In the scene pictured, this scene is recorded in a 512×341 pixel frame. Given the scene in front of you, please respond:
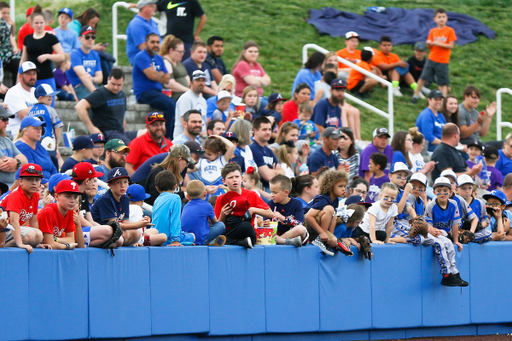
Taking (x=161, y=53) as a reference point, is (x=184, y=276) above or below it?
below

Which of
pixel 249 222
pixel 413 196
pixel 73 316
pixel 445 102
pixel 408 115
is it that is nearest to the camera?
pixel 73 316

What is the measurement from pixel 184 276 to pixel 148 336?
72cm

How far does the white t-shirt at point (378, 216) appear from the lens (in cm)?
1046

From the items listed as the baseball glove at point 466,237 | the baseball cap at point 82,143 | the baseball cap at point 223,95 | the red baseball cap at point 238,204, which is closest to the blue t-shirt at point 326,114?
the baseball cap at point 223,95

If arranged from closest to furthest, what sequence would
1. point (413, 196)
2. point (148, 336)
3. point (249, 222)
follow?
1. point (148, 336)
2. point (249, 222)
3. point (413, 196)

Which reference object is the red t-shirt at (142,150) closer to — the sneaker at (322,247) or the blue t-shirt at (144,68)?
the sneaker at (322,247)

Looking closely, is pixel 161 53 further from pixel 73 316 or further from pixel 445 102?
pixel 73 316

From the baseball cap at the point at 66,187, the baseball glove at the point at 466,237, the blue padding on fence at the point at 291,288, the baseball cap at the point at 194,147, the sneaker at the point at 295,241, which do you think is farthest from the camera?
the baseball glove at the point at 466,237

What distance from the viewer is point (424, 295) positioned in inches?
426

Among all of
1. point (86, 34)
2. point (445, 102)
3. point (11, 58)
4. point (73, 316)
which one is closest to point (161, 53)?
point (86, 34)

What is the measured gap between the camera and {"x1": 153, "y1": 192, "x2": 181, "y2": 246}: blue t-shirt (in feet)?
28.7

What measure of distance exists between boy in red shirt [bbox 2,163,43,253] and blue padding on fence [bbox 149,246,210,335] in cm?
128

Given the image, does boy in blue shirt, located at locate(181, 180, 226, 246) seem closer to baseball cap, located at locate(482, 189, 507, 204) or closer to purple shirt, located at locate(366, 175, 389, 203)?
purple shirt, located at locate(366, 175, 389, 203)

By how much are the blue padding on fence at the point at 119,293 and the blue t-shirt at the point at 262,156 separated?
3953 millimetres
